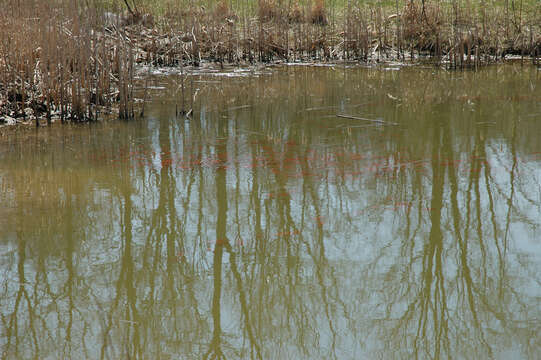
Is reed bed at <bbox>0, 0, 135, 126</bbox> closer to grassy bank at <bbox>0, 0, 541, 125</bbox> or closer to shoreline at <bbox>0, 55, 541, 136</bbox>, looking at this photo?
grassy bank at <bbox>0, 0, 541, 125</bbox>

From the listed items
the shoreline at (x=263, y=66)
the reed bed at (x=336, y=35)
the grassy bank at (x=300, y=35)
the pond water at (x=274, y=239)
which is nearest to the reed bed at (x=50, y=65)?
the grassy bank at (x=300, y=35)

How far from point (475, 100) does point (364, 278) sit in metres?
4.78

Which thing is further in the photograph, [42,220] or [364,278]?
[42,220]

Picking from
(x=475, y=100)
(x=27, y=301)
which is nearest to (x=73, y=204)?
(x=27, y=301)

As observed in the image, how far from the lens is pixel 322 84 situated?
8.43m

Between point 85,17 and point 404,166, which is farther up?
point 85,17

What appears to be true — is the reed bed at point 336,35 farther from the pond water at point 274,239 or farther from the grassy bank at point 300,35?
the pond water at point 274,239

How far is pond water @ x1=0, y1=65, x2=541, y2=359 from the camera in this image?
2.22m

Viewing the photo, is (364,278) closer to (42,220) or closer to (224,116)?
(42,220)

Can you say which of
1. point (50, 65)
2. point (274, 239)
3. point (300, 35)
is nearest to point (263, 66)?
point (300, 35)

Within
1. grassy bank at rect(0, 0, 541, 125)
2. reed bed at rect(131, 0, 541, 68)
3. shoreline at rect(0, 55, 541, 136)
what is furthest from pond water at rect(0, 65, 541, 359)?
reed bed at rect(131, 0, 541, 68)

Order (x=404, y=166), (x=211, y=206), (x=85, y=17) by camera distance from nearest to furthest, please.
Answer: (x=211, y=206), (x=404, y=166), (x=85, y=17)

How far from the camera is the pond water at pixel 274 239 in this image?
7.29 ft

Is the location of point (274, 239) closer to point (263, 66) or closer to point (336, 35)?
point (263, 66)
